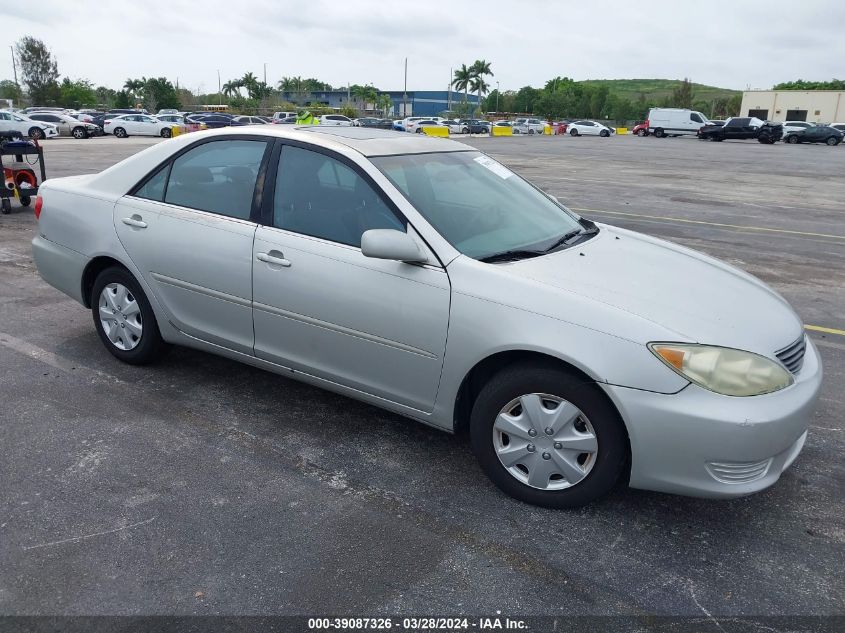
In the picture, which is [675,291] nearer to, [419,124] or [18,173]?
[18,173]

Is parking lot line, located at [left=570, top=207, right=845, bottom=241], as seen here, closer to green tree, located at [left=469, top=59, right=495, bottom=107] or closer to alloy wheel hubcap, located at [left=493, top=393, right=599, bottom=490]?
alloy wheel hubcap, located at [left=493, top=393, right=599, bottom=490]

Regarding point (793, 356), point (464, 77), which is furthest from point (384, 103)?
point (793, 356)

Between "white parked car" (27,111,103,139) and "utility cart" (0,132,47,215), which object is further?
"white parked car" (27,111,103,139)

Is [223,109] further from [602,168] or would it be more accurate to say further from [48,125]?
[602,168]

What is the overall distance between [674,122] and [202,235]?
56.6 meters

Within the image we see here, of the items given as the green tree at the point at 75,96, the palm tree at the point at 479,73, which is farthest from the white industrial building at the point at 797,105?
the green tree at the point at 75,96

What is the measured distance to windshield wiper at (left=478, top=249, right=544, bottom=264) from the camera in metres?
3.26

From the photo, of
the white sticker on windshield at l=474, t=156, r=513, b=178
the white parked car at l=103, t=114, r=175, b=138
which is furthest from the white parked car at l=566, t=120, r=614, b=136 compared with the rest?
the white sticker on windshield at l=474, t=156, r=513, b=178

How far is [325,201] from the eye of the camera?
3662 millimetres

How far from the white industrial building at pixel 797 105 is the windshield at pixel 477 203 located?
3793 inches

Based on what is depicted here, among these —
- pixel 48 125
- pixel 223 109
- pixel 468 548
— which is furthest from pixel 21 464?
pixel 223 109

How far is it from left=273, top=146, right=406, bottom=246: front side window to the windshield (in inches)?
6.1

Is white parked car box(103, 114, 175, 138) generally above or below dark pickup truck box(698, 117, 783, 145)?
below

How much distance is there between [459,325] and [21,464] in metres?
2.25
